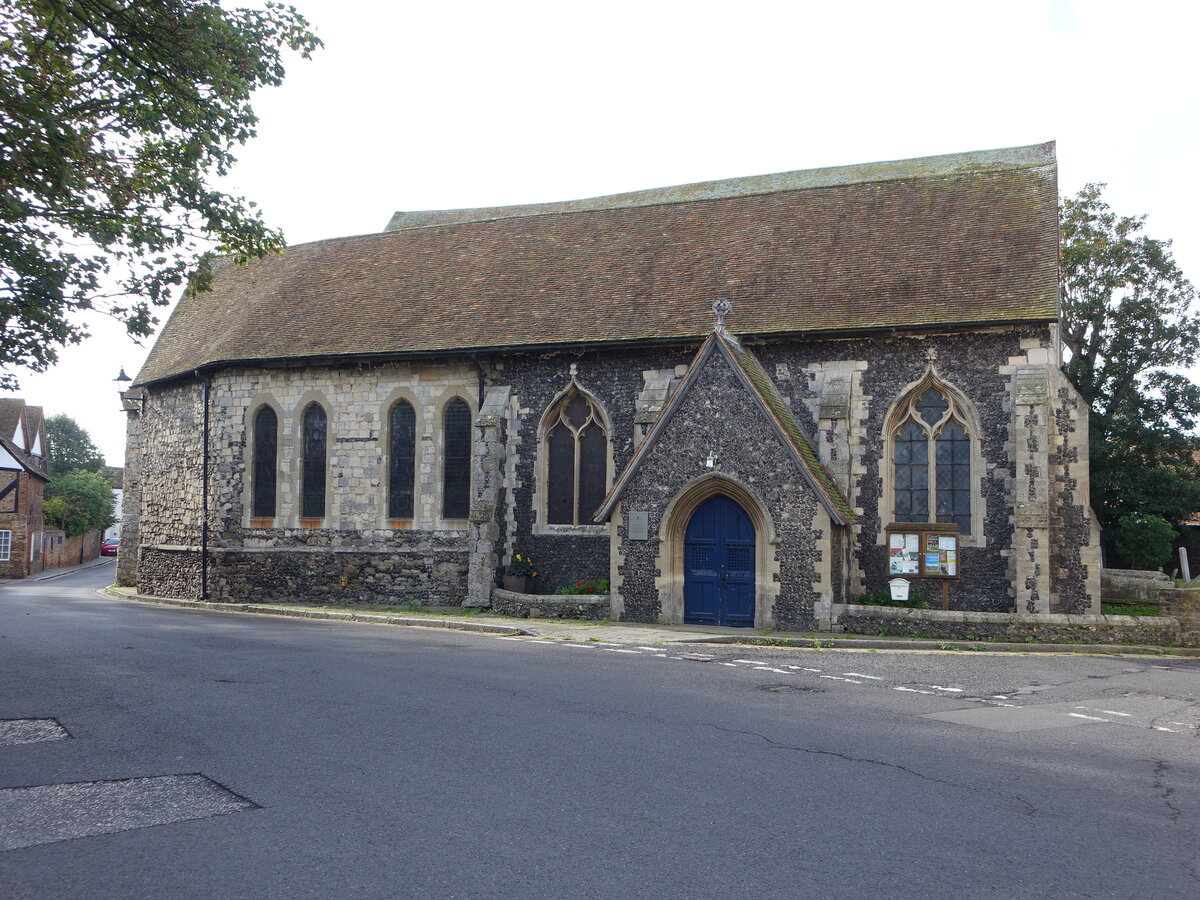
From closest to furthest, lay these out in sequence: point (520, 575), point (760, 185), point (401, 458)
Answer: point (520, 575) < point (401, 458) < point (760, 185)

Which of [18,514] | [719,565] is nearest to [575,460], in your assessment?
[719,565]

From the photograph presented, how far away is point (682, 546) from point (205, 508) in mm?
13246

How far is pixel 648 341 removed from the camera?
67.2 ft

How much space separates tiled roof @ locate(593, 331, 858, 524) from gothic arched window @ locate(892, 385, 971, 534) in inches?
54.0

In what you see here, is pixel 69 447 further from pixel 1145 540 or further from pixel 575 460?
pixel 1145 540

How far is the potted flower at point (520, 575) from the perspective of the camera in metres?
21.3

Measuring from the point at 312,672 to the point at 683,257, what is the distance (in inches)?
569

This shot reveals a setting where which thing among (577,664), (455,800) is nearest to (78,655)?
(577,664)

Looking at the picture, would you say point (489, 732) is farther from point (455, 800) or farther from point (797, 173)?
point (797, 173)

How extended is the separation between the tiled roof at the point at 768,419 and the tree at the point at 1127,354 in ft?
60.1

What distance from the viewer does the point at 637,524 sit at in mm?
18734

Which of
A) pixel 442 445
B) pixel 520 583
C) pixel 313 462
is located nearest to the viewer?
pixel 520 583

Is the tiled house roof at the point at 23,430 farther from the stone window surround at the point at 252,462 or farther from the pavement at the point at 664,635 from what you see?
the pavement at the point at 664,635

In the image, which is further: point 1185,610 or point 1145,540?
point 1145,540
